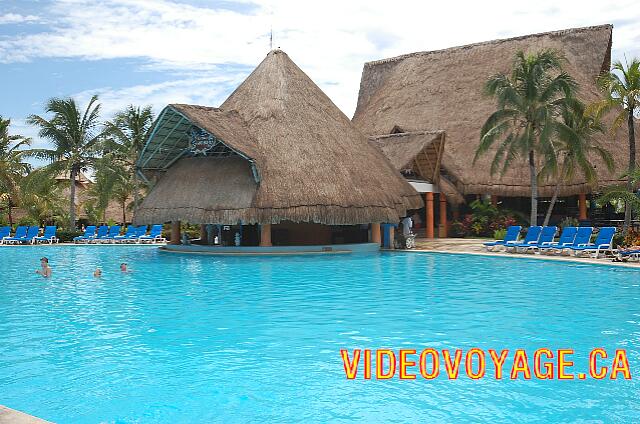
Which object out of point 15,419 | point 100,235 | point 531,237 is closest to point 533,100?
point 531,237

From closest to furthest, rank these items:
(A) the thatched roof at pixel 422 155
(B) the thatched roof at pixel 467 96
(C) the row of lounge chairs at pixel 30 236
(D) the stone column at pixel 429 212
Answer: (A) the thatched roof at pixel 422 155 → (D) the stone column at pixel 429 212 → (B) the thatched roof at pixel 467 96 → (C) the row of lounge chairs at pixel 30 236

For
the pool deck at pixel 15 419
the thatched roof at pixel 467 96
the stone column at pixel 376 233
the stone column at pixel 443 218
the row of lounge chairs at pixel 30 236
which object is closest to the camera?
the pool deck at pixel 15 419

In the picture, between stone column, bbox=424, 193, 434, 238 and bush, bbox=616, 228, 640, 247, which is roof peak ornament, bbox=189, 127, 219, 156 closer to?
stone column, bbox=424, 193, 434, 238

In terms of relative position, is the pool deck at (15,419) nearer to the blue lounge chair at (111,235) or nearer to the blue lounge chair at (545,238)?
the blue lounge chair at (545,238)

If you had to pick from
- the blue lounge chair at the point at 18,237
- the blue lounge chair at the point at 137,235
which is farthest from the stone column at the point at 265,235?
the blue lounge chair at the point at 18,237

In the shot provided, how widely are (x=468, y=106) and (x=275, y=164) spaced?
1429 cm

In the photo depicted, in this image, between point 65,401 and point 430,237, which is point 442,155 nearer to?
point 430,237

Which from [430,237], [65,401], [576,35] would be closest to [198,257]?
[430,237]

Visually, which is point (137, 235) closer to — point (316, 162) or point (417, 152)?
point (316, 162)

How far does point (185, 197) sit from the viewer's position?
24.3m

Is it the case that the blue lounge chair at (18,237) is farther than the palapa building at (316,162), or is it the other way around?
the blue lounge chair at (18,237)

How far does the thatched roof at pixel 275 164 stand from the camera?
22578 millimetres

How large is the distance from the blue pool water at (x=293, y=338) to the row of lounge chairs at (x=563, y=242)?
2.37 metres

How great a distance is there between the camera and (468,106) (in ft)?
109
